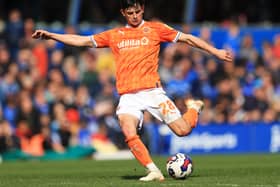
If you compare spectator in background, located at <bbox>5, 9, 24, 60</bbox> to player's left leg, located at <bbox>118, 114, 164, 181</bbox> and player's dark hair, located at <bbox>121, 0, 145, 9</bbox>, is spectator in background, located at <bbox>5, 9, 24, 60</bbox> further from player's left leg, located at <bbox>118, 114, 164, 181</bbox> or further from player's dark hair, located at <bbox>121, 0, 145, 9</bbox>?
player's left leg, located at <bbox>118, 114, 164, 181</bbox>

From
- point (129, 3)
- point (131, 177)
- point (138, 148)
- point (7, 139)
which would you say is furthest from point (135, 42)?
point (7, 139)

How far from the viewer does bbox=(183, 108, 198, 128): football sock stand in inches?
543

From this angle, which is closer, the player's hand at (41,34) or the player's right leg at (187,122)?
the player's hand at (41,34)

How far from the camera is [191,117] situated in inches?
547

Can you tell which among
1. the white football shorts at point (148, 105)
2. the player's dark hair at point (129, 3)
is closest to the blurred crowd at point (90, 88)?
the white football shorts at point (148, 105)

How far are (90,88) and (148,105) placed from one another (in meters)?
12.3

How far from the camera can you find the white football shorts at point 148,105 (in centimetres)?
1330

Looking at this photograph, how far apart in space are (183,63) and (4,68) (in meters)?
5.02

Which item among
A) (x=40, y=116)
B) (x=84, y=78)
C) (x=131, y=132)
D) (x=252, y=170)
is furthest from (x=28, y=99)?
(x=131, y=132)

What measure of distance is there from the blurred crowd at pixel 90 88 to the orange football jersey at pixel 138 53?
33.2 ft

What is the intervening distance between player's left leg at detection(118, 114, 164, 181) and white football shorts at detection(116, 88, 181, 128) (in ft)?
0.56

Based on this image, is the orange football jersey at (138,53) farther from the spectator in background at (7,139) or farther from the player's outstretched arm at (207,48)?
the spectator in background at (7,139)

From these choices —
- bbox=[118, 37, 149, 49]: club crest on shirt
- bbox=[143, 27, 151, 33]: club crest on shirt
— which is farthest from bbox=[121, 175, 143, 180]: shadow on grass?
bbox=[143, 27, 151, 33]: club crest on shirt

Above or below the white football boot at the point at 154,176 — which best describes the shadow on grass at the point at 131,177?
below
